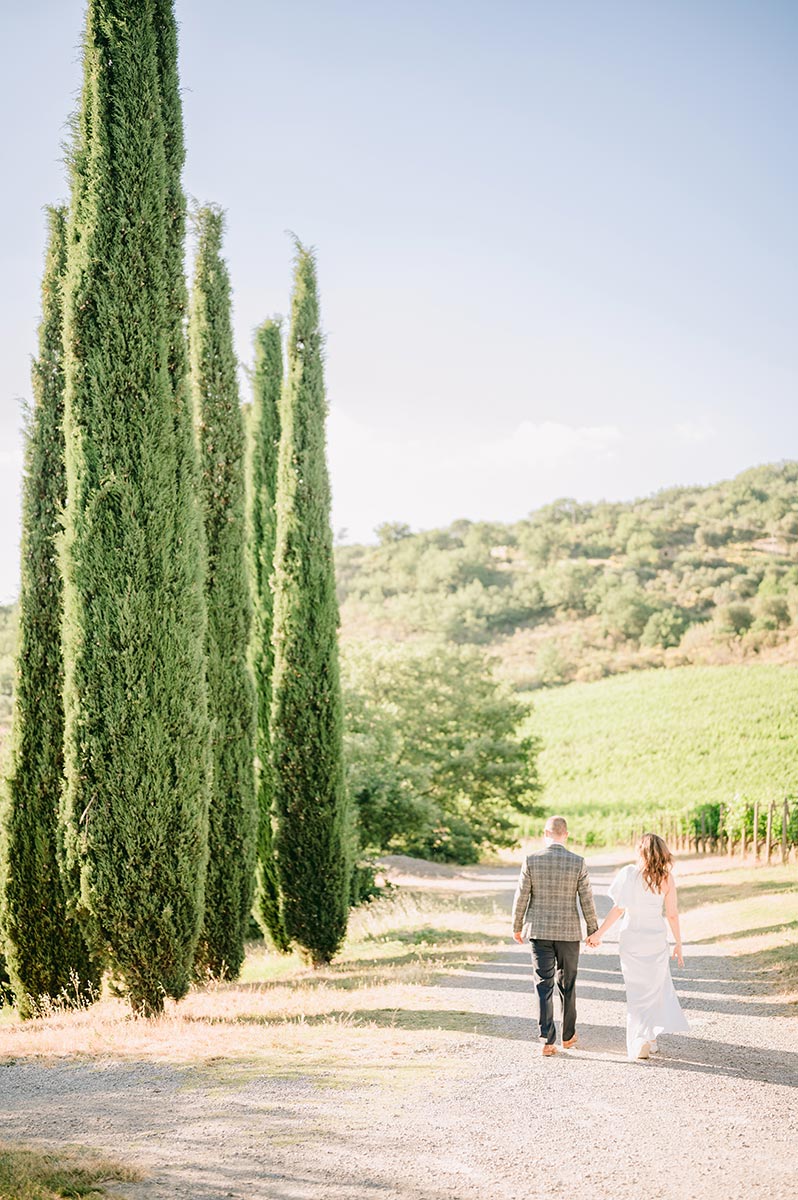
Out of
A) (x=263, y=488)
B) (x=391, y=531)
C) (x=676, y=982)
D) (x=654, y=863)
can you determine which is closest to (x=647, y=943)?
(x=654, y=863)

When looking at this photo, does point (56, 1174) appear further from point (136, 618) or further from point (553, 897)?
point (136, 618)

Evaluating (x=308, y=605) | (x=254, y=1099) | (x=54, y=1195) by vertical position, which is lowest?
(x=254, y=1099)

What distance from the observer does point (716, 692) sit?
46.4m

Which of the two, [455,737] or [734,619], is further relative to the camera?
[734,619]

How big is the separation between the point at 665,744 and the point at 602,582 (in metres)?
28.6

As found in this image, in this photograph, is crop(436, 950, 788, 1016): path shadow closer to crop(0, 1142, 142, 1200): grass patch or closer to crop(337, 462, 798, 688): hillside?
crop(0, 1142, 142, 1200): grass patch

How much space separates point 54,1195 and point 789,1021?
6335mm

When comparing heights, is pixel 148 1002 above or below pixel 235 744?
below

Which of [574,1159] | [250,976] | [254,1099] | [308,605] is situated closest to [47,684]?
[308,605]

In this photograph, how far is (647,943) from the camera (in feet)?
21.4

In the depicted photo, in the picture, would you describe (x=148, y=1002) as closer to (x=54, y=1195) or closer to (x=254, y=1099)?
(x=254, y=1099)

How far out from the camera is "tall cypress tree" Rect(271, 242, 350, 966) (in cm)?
1235

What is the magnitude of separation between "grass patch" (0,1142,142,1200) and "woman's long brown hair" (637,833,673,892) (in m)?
3.89

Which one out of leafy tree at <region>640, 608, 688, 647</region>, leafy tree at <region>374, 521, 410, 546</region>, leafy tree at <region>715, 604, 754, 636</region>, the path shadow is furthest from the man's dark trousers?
leafy tree at <region>374, 521, 410, 546</region>
